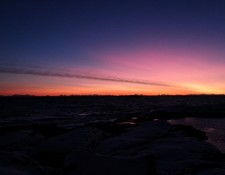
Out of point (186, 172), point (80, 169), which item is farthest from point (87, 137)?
point (80, 169)

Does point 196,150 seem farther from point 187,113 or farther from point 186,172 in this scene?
point 187,113

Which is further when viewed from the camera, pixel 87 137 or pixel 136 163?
pixel 87 137

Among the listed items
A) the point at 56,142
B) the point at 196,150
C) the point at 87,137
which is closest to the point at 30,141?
the point at 56,142

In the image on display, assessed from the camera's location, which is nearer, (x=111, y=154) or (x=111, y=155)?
(x=111, y=155)

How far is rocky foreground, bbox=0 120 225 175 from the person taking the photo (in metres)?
7.93

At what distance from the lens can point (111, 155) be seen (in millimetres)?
13617

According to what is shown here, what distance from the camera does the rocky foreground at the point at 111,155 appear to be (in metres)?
7.93

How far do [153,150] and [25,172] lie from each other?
977 centimetres

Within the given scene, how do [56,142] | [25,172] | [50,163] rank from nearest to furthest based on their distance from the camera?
[25,172] < [50,163] < [56,142]

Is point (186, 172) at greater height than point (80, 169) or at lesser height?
lesser

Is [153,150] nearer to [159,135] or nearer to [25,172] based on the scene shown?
[159,135]

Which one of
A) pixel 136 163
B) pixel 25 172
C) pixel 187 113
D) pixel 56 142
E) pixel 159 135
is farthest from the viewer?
pixel 187 113

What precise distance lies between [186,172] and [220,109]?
47961mm

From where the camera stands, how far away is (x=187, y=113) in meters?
54.0
